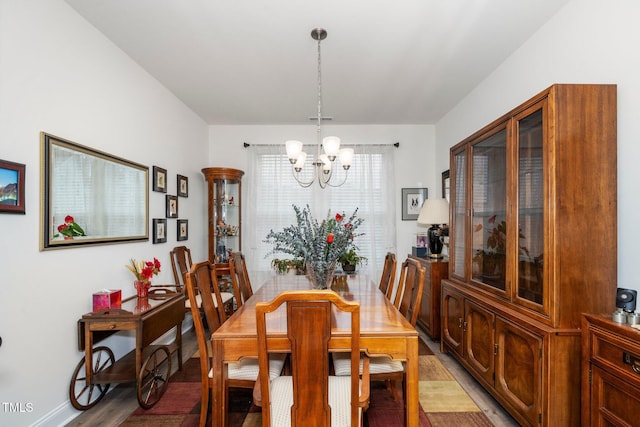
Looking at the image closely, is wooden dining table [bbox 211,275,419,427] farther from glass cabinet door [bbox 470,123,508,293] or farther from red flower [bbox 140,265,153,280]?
red flower [bbox 140,265,153,280]

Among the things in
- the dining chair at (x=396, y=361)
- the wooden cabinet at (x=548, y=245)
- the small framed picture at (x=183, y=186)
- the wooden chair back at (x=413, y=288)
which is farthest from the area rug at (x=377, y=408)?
the small framed picture at (x=183, y=186)

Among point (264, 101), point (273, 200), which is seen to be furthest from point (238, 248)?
point (264, 101)

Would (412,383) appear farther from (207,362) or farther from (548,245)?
(207,362)

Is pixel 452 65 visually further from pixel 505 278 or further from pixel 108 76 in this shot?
pixel 108 76

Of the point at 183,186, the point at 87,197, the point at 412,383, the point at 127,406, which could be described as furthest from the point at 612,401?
the point at 183,186

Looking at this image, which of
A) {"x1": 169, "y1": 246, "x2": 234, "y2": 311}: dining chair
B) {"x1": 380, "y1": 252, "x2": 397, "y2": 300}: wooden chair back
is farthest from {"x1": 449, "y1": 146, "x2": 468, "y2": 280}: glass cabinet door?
{"x1": 169, "y1": 246, "x2": 234, "y2": 311}: dining chair

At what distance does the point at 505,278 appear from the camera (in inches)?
86.2

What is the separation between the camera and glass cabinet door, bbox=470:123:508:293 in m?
2.25

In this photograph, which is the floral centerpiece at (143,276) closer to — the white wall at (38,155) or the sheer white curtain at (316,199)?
the white wall at (38,155)

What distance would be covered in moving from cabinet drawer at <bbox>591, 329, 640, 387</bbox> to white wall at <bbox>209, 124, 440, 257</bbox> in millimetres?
3180

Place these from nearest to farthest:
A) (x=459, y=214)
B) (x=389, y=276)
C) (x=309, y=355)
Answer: (x=309, y=355)
(x=389, y=276)
(x=459, y=214)

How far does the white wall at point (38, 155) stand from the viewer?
1730 mm

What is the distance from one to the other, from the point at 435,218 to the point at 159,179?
300 cm

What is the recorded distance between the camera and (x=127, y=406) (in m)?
2.31
